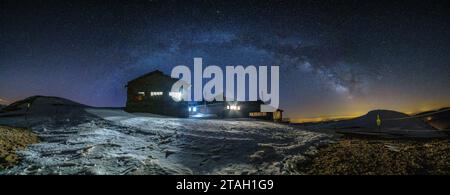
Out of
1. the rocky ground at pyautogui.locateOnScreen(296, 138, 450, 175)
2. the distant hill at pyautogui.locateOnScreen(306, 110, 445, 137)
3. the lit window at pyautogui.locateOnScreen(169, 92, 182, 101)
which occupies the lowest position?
the distant hill at pyautogui.locateOnScreen(306, 110, 445, 137)

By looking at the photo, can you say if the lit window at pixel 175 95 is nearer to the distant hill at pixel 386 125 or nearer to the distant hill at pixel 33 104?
the distant hill at pixel 33 104

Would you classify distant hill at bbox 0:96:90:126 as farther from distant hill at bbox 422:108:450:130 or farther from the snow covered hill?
distant hill at bbox 422:108:450:130

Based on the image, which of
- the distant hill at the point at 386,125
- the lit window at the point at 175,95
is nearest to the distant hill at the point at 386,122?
the distant hill at the point at 386,125

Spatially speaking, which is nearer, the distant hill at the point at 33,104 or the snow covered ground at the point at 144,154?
the snow covered ground at the point at 144,154

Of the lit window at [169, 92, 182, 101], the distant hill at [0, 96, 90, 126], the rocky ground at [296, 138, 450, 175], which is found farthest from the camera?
the lit window at [169, 92, 182, 101]

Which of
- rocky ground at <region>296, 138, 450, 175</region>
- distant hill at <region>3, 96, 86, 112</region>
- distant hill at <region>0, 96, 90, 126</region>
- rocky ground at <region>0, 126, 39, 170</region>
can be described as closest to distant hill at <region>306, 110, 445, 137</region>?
rocky ground at <region>296, 138, 450, 175</region>

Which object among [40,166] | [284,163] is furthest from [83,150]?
[284,163]

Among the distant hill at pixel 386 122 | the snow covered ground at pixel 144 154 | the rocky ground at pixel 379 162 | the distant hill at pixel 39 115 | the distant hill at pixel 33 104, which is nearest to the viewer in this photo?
the rocky ground at pixel 379 162

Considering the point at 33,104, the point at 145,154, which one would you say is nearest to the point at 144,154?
the point at 145,154

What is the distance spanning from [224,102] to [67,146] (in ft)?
119

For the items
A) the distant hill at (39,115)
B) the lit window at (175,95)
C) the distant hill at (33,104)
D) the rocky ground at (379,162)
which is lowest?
the rocky ground at (379,162)

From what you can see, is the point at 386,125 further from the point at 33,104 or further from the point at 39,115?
the point at 33,104

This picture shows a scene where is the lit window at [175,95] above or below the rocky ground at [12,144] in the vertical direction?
above
